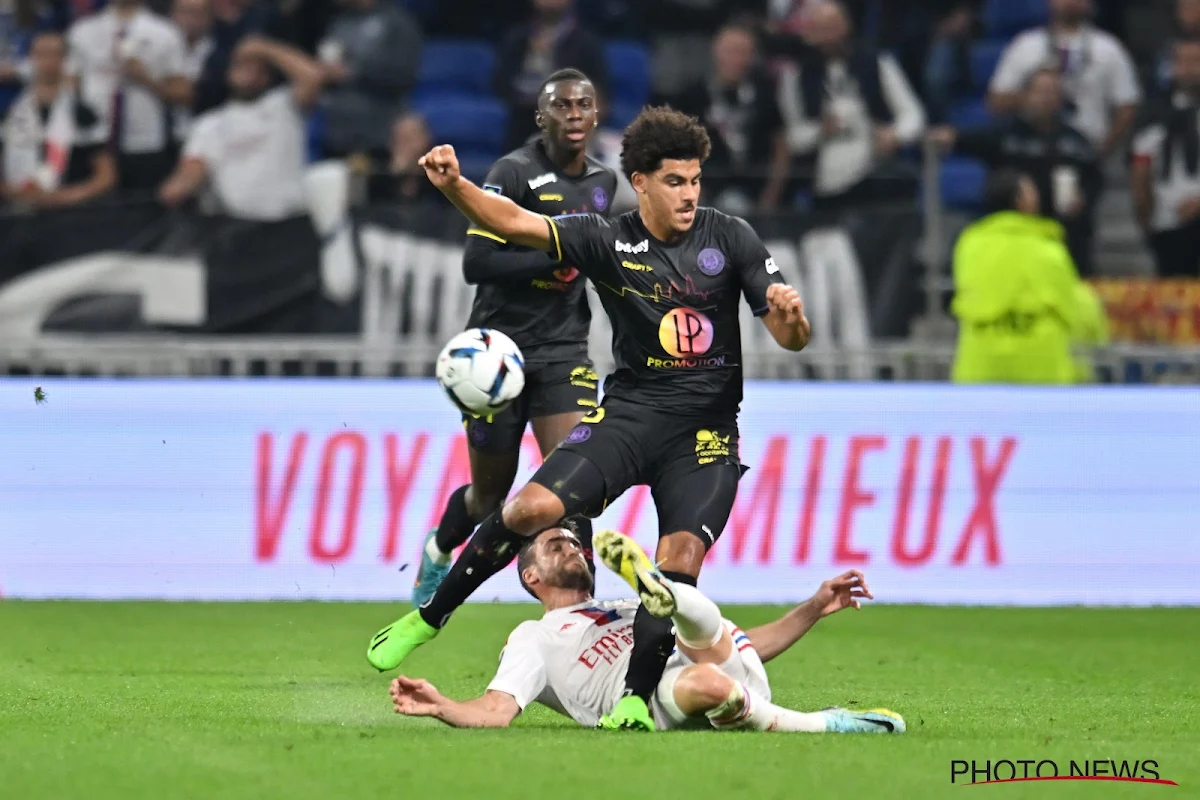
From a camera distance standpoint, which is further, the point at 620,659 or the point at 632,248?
the point at 632,248

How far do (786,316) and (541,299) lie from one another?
264 centimetres

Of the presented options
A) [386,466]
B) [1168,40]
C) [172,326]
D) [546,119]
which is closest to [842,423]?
[386,466]

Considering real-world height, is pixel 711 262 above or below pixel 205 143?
above

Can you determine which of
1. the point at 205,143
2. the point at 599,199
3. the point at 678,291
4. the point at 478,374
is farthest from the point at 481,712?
the point at 205,143

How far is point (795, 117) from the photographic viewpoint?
52.2 feet

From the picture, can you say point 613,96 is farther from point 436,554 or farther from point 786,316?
point 786,316

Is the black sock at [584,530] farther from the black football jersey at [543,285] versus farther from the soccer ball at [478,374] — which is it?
the soccer ball at [478,374]

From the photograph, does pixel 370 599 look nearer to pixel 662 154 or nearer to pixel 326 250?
pixel 326 250

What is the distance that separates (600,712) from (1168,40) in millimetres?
12585

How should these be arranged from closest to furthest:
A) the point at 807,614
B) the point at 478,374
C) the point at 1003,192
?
the point at 807,614, the point at 478,374, the point at 1003,192

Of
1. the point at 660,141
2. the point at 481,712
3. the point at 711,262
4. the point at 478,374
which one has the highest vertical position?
the point at 660,141

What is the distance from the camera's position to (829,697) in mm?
8266

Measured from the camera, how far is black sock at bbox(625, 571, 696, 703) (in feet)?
23.2

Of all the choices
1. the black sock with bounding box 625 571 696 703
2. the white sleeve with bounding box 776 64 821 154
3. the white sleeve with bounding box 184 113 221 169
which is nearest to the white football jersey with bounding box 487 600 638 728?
the black sock with bounding box 625 571 696 703
